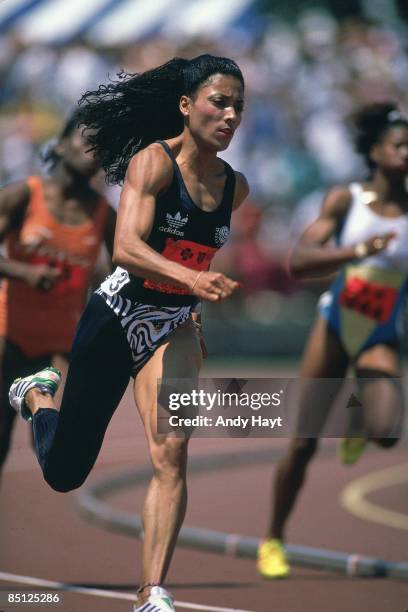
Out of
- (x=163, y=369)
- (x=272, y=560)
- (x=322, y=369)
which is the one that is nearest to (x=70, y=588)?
(x=272, y=560)

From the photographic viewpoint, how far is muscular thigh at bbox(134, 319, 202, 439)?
16.5ft

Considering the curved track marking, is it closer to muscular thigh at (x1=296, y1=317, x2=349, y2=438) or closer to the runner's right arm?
muscular thigh at (x1=296, y1=317, x2=349, y2=438)

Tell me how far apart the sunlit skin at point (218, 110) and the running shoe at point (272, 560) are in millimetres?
2605

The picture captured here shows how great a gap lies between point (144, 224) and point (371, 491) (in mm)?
5272

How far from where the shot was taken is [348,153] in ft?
51.8

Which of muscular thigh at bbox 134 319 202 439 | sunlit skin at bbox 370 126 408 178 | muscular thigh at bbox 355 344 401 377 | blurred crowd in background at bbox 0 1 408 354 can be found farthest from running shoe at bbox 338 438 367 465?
blurred crowd in background at bbox 0 1 408 354

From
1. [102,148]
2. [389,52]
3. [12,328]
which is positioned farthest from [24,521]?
[389,52]

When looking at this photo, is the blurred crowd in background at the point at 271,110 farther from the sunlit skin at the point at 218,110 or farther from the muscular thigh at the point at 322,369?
the sunlit skin at the point at 218,110

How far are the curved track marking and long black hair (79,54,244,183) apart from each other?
3685 millimetres

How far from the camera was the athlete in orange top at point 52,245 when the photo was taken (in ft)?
24.1

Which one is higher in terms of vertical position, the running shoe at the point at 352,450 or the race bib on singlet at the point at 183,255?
the running shoe at the point at 352,450

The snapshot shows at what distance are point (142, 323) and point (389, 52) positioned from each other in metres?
12.0

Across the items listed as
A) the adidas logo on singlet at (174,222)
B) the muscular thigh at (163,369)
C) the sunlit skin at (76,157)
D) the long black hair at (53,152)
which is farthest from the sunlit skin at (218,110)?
the long black hair at (53,152)

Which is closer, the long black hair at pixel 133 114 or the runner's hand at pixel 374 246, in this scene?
the long black hair at pixel 133 114
